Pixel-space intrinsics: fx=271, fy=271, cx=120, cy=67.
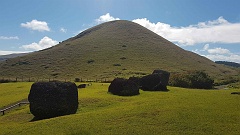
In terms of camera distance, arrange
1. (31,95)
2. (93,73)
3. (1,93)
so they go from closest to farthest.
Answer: (31,95)
(1,93)
(93,73)

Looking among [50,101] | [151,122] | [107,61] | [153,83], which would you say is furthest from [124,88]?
[107,61]

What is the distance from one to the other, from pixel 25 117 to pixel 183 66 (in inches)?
4524

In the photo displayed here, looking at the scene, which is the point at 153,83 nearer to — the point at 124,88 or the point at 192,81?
the point at 124,88

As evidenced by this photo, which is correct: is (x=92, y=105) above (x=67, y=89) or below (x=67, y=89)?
below

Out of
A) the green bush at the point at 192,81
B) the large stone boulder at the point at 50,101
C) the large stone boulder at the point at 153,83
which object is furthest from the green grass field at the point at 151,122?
the green bush at the point at 192,81

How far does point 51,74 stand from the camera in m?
120

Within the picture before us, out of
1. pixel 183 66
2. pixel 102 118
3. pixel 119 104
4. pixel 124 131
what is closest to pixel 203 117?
pixel 124 131

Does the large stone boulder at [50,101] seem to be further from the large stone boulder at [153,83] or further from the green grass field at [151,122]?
the large stone boulder at [153,83]

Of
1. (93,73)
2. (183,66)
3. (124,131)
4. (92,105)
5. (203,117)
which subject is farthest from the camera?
(183,66)

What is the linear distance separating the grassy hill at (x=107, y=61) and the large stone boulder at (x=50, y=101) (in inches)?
2870

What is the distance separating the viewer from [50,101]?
29.7m

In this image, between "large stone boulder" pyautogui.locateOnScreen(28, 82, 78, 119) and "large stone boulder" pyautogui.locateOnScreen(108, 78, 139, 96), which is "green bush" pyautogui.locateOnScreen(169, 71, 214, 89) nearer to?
"large stone boulder" pyautogui.locateOnScreen(108, 78, 139, 96)

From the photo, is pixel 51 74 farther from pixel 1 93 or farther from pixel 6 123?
pixel 6 123

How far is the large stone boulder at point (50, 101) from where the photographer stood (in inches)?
1165
